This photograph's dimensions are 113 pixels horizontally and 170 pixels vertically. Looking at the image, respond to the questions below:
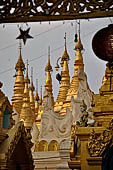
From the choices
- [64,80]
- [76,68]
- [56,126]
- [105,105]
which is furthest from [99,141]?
[64,80]

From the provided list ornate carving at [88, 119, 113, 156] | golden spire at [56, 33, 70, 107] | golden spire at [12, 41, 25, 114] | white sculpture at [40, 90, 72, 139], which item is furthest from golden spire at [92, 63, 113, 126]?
golden spire at [12, 41, 25, 114]

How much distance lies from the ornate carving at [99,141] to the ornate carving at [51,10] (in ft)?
5.65

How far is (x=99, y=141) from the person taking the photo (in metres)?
5.82

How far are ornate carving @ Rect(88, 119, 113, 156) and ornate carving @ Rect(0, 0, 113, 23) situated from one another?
172 centimetres

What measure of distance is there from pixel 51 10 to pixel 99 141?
188cm

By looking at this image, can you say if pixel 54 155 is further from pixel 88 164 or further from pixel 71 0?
pixel 71 0

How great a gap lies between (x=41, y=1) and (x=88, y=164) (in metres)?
2.18

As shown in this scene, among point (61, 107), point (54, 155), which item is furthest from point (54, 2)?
point (61, 107)

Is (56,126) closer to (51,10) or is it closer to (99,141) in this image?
(99,141)

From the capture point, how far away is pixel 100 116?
6828 mm

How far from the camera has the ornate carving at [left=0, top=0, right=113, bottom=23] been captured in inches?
190

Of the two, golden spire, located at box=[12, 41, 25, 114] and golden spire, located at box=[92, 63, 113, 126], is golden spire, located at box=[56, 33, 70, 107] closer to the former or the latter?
golden spire, located at box=[12, 41, 25, 114]

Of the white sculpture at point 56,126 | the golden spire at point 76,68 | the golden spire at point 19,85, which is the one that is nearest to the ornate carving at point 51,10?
the white sculpture at point 56,126

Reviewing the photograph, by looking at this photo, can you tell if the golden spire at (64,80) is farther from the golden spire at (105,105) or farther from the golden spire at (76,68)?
the golden spire at (105,105)
